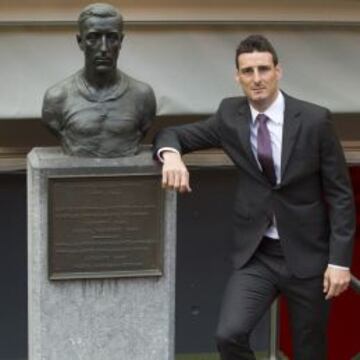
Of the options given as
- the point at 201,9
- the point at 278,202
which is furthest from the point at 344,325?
the point at 278,202

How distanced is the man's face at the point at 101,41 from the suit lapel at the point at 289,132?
892 mm

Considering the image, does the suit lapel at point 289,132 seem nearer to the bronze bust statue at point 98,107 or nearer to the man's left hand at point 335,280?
the man's left hand at point 335,280

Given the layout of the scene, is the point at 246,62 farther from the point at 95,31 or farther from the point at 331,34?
the point at 331,34

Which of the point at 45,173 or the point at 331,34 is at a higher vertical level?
the point at 331,34

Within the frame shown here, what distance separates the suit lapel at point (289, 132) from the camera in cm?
465

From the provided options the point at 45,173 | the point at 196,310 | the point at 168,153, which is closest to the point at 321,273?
the point at 168,153

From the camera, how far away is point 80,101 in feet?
16.3

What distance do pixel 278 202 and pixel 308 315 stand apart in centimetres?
58

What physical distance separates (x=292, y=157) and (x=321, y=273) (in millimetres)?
581

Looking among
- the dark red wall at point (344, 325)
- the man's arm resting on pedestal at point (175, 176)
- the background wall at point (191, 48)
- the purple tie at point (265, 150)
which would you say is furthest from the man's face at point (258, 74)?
the dark red wall at point (344, 325)

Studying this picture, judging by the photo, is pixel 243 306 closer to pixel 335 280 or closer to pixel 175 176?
pixel 335 280

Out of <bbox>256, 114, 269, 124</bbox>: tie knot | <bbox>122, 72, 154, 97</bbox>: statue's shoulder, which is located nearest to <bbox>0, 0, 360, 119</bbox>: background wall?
<bbox>122, 72, 154, 97</bbox>: statue's shoulder

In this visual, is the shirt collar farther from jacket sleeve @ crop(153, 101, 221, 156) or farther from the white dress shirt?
jacket sleeve @ crop(153, 101, 221, 156)

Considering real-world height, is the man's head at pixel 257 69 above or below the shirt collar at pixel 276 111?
above
